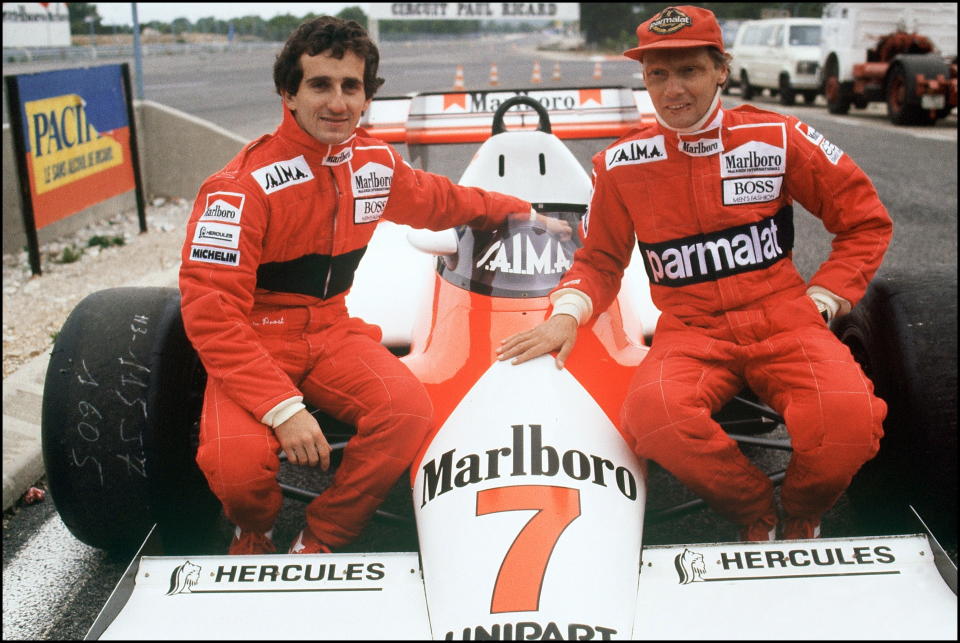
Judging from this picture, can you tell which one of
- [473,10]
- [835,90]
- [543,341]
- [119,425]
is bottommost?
[119,425]

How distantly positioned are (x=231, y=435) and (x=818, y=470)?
59.8 inches

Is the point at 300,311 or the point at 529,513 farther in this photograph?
the point at 300,311

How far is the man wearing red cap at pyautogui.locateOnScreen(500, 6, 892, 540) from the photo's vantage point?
2346 millimetres

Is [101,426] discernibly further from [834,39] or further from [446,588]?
[834,39]

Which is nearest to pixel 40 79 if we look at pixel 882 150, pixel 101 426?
pixel 101 426

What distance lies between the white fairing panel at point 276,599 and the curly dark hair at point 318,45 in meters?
1.36

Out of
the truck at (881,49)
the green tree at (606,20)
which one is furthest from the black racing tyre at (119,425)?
the green tree at (606,20)

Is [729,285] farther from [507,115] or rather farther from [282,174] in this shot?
[507,115]

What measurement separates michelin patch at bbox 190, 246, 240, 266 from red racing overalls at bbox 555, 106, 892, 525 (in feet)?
3.65

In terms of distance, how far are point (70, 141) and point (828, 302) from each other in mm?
5840

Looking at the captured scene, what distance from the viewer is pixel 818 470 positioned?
7.64 feet

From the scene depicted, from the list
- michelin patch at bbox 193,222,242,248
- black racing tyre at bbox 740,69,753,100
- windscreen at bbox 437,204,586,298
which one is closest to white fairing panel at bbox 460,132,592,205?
windscreen at bbox 437,204,586,298

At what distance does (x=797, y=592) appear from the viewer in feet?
6.00

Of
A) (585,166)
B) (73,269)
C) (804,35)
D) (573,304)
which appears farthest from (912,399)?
(804,35)
